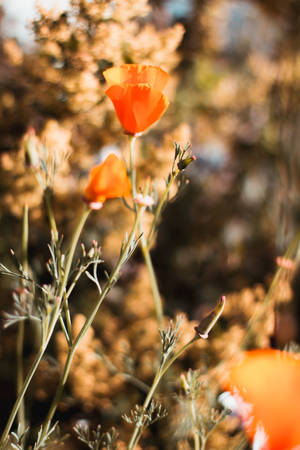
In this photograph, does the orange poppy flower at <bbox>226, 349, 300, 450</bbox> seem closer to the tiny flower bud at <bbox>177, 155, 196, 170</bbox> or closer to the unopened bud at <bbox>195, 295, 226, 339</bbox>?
the unopened bud at <bbox>195, 295, 226, 339</bbox>

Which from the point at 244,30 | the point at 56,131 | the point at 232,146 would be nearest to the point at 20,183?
the point at 56,131

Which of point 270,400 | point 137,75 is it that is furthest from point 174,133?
point 270,400

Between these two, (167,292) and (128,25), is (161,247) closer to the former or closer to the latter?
(167,292)

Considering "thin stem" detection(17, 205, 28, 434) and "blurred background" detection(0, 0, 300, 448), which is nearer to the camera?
"thin stem" detection(17, 205, 28, 434)

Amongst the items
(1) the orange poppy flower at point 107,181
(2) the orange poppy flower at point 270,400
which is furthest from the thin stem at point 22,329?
(2) the orange poppy flower at point 270,400

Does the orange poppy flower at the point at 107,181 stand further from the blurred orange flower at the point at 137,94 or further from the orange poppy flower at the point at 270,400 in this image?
the orange poppy flower at the point at 270,400

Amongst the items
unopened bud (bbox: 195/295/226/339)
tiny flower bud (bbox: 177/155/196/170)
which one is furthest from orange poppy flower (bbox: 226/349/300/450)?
tiny flower bud (bbox: 177/155/196/170)
